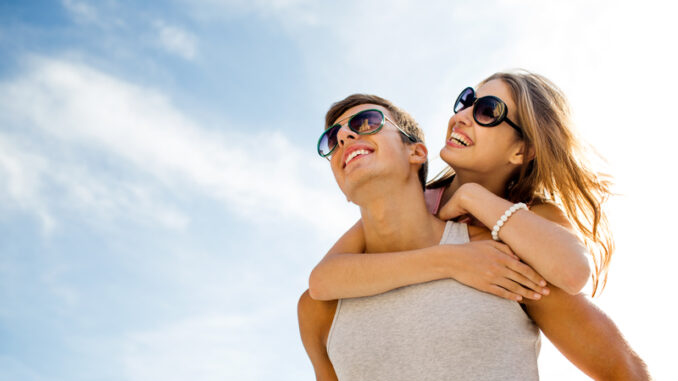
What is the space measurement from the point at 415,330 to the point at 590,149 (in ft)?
7.63

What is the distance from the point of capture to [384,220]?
4473 mm

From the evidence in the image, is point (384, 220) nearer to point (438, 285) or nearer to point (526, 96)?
point (438, 285)

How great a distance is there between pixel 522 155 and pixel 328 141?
63.7 inches

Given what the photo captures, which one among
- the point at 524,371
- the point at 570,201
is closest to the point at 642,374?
the point at 524,371

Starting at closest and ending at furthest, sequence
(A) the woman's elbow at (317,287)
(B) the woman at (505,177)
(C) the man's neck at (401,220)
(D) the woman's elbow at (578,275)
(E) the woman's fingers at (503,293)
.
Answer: (D) the woman's elbow at (578,275) < (E) the woman's fingers at (503,293) < (B) the woman at (505,177) < (A) the woman's elbow at (317,287) < (C) the man's neck at (401,220)

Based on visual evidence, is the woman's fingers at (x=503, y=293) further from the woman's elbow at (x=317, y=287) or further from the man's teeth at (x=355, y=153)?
the man's teeth at (x=355, y=153)

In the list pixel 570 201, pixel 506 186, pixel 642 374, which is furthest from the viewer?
pixel 506 186

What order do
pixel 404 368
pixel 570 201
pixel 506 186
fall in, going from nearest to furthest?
pixel 404 368 → pixel 570 201 → pixel 506 186

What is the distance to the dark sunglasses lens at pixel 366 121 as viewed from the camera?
4.71m

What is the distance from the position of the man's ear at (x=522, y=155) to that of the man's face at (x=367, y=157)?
89 centimetres

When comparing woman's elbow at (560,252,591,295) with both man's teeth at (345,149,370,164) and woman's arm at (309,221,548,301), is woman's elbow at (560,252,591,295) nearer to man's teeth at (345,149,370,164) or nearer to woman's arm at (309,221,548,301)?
woman's arm at (309,221,548,301)

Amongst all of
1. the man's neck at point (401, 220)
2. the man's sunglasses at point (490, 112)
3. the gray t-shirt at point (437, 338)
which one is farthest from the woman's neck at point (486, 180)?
the gray t-shirt at point (437, 338)

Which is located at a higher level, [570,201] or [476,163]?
[476,163]

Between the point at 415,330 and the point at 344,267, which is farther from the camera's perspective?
the point at 344,267
